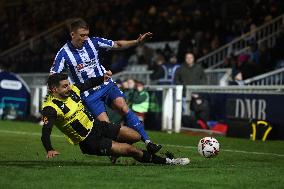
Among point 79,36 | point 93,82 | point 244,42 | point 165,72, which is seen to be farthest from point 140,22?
point 93,82

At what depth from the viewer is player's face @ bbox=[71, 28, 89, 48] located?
10.7 metres

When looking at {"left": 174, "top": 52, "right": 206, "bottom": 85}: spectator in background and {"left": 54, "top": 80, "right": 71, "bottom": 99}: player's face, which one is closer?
{"left": 54, "top": 80, "right": 71, "bottom": 99}: player's face

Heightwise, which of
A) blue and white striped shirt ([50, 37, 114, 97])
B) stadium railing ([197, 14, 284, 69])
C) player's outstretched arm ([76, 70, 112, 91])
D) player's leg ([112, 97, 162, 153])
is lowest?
player's leg ([112, 97, 162, 153])

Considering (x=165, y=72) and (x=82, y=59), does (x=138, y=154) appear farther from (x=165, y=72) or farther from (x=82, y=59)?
(x=165, y=72)

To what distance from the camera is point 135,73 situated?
23.3 metres

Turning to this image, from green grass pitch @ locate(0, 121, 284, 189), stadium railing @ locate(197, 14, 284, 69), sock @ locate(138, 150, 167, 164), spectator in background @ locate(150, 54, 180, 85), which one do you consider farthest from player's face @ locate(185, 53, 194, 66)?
sock @ locate(138, 150, 167, 164)

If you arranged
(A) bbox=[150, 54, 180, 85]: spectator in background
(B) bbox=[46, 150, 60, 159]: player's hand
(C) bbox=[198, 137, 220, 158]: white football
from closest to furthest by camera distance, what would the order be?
1. (B) bbox=[46, 150, 60, 159]: player's hand
2. (C) bbox=[198, 137, 220, 158]: white football
3. (A) bbox=[150, 54, 180, 85]: spectator in background

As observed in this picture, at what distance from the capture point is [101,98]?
37.1 feet

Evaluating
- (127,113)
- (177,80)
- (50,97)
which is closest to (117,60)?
(177,80)

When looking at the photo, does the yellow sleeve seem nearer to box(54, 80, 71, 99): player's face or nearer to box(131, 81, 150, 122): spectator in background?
box(54, 80, 71, 99): player's face

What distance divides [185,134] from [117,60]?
835 centimetres

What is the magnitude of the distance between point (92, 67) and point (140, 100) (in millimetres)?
8783

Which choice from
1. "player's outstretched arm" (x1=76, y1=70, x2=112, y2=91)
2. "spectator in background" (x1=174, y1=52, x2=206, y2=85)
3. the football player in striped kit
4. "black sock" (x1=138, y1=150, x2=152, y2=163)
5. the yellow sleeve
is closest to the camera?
"black sock" (x1=138, y1=150, x2=152, y2=163)

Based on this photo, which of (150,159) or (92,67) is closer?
(150,159)
